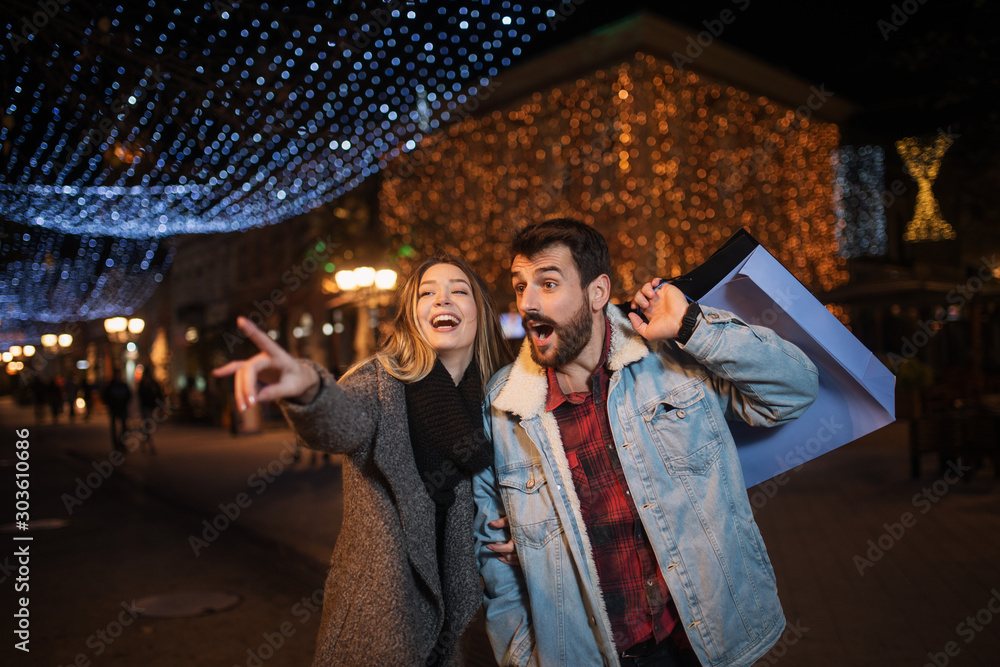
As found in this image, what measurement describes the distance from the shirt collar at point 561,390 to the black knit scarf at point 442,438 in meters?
0.29

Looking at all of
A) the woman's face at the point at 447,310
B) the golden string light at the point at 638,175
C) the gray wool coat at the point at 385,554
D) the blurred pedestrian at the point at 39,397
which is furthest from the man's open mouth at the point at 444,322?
the blurred pedestrian at the point at 39,397

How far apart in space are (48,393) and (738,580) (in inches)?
1335

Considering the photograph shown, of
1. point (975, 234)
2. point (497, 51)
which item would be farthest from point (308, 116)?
point (975, 234)

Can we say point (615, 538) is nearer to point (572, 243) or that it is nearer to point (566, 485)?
point (566, 485)

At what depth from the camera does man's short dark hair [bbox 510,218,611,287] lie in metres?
2.45

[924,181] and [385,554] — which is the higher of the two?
[924,181]

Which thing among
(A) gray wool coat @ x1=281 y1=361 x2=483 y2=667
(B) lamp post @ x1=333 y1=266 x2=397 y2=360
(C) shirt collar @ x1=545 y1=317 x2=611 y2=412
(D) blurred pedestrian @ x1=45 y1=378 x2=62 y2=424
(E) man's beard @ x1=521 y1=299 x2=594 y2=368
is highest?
(B) lamp post @ x1=333 y1=266 x2=397 y2=360

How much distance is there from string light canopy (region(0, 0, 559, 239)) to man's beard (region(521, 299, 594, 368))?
3.77 m

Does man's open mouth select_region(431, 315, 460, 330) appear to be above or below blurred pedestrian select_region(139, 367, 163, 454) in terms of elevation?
above

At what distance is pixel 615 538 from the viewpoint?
234 cm

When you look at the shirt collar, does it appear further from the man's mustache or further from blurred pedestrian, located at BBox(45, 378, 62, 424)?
blurred pedestrian, located at BBox(45, 378, 62, 424)

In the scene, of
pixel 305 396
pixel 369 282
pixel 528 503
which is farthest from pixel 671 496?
pixel 369 282

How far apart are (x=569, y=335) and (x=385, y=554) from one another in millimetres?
A: 952

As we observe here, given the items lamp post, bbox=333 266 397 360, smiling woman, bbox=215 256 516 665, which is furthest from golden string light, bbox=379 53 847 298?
smiling woman, bbox=215 256 516 665
